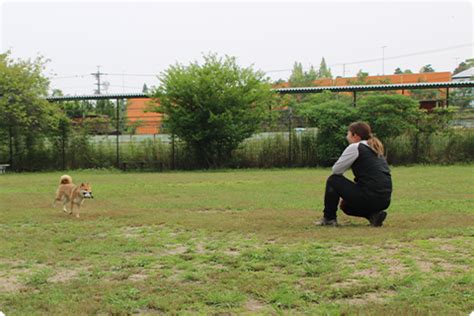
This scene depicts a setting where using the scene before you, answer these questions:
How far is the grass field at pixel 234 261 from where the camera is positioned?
3.31 meters

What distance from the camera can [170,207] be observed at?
27.6ft

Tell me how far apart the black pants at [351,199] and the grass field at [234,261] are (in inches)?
10.1

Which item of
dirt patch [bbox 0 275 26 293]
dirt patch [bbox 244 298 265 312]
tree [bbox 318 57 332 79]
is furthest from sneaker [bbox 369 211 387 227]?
tree [bbox 318 57 332 79]

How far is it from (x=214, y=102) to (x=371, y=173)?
14.4 meters

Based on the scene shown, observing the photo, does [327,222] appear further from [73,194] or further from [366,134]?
A: [73,194]

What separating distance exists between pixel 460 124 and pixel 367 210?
1692cm

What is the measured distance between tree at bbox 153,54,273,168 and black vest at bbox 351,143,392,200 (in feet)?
44.9

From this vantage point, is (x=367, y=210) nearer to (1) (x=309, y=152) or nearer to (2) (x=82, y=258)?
(2) (x=82, y=258)

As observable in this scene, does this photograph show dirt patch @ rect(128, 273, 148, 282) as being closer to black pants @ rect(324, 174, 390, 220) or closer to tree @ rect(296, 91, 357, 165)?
black pants @ rect(324, 174, 390, 220)

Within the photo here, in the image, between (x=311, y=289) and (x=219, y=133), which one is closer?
(x=311, y=289)

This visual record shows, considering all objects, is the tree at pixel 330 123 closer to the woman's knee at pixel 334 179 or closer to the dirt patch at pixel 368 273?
the woman's knee at pixel 334 179

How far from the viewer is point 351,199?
615 cm

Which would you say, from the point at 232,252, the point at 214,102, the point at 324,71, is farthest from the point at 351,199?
the point at 324,71

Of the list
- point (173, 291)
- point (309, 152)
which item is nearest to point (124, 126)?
point (309, 152)
